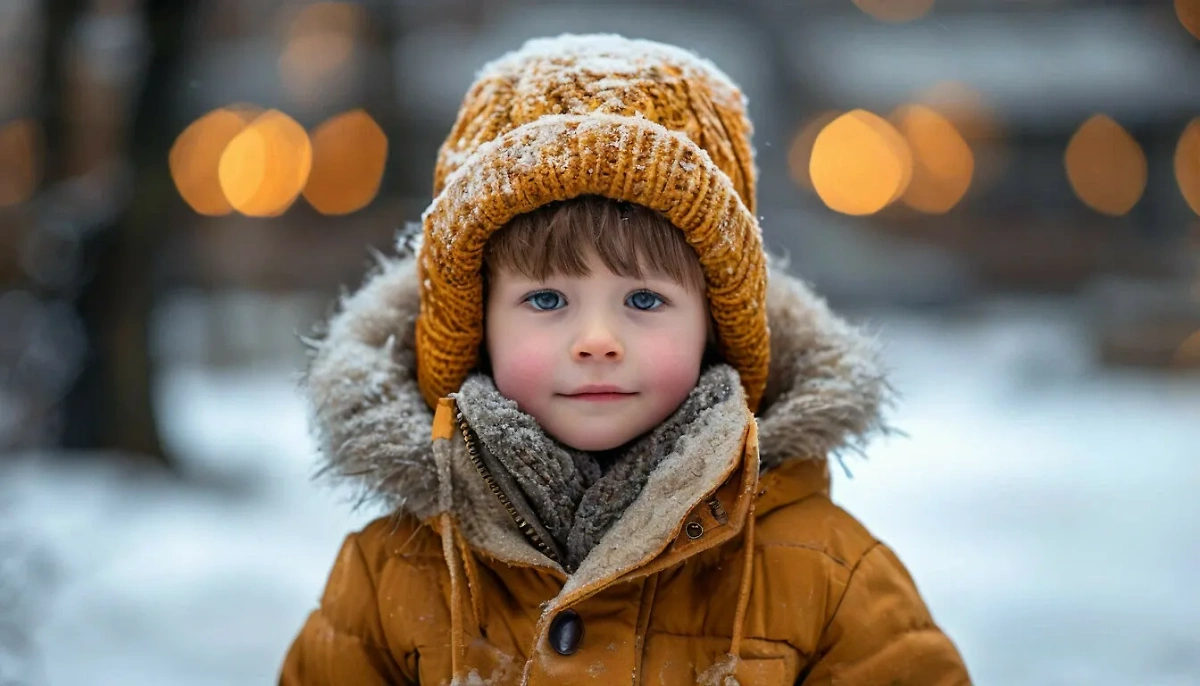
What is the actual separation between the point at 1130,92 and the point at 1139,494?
1545cm

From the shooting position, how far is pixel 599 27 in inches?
631

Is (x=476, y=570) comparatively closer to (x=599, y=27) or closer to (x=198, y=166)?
(x=599, y=27)

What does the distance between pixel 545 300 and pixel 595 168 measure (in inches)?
9.7

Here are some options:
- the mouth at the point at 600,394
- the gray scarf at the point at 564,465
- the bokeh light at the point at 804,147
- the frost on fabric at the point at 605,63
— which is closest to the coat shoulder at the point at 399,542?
the gray scarf at the point at 564,465

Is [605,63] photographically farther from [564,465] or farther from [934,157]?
[934,157]

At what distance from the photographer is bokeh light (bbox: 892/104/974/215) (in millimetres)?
20094

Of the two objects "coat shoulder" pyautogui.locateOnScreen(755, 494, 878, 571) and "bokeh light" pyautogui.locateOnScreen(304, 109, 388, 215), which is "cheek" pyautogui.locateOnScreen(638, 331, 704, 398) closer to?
"coat shoulder" pyautogui.locateOnScreen(755, 494, 878, 571)

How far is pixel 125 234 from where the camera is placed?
6.87 metres

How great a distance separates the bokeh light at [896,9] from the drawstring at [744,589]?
20007 millimetres

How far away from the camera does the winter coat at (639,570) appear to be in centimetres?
182

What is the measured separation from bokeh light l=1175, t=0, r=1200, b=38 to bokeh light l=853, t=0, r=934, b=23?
13.7ft

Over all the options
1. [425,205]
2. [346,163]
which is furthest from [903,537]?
[346,163]

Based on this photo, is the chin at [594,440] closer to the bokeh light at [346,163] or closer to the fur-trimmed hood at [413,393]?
the fur-trimmed hood at [413,393]

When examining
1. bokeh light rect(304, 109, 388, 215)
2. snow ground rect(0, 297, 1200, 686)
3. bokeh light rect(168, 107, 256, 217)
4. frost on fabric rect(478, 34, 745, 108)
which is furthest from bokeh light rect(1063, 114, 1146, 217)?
frost on fabric rect(478, 34, 745, 108)
